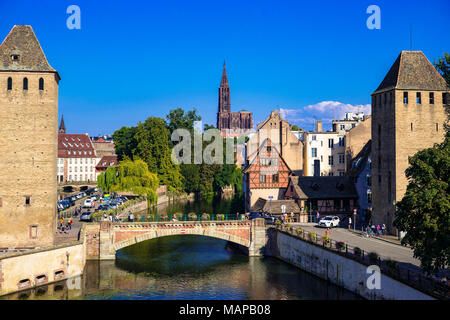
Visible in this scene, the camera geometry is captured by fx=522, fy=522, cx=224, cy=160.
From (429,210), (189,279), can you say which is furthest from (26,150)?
(429,210)

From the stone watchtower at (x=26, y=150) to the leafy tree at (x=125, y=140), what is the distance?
58.1 meters

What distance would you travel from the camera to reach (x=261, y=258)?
167ft

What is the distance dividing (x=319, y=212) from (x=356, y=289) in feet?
85.1

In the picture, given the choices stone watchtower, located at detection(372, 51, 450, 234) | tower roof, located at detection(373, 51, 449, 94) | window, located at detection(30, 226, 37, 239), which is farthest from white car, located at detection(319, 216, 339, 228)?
window, located at detection(30, 226, 37, 239)

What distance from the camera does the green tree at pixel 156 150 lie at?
9556 centimetres

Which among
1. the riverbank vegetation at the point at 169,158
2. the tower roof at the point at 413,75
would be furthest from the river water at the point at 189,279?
the riverbank vegetation at the point at 169,158

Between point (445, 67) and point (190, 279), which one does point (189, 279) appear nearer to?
point (190, 279)

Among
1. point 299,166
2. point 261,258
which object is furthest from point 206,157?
point 261,258

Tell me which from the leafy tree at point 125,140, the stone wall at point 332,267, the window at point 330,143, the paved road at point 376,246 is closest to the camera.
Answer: the stone wall at point 332,267

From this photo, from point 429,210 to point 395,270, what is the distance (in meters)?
4.64

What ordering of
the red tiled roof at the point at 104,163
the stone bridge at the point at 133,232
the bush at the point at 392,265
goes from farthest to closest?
the red tiled roof at the point at 104,163
the stone bridge at the point at 133,232
the bush at the point at 392,265

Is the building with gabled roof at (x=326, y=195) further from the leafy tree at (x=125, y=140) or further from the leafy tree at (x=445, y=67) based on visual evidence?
the leafy tree at (x=125, y=140)

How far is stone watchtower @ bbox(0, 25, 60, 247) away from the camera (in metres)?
44.6
